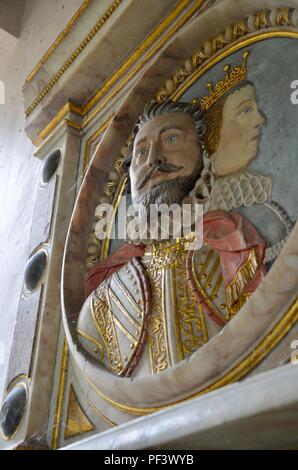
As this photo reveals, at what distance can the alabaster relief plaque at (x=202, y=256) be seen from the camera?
134cm

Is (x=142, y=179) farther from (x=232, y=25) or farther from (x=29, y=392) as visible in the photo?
(x=29, y=392)

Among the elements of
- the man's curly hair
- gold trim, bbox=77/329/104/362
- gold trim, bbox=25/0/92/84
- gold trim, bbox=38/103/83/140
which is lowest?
gold trim, bbox=77/329/104/362

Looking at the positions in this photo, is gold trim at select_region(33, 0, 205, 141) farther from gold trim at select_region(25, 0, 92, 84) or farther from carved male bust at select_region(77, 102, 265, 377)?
carved male bust at select_region(77, 102, 265, 377)

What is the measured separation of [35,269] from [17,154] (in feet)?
3.65

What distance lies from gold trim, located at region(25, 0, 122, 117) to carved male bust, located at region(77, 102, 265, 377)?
2.03ft

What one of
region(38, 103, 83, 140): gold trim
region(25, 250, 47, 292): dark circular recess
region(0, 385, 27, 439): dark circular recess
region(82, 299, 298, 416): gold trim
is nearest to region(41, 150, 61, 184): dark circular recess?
region(38, 103, 83, 140): gold trim

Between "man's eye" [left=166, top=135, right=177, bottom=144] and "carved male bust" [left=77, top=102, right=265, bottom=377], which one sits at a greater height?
"man's eye" [left=166, top=135, right=177, bottom=144]

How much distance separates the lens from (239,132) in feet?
5.51

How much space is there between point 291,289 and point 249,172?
17.6 inches

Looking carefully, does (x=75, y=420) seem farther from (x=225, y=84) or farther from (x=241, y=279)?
(x=225, y=84)

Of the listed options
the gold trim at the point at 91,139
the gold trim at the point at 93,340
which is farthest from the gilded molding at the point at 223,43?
the gold trim at the point at 93,340

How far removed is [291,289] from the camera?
1.24 meters

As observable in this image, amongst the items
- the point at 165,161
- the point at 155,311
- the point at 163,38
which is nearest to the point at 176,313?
the point at 155,311

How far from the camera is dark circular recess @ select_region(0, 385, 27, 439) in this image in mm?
1953
